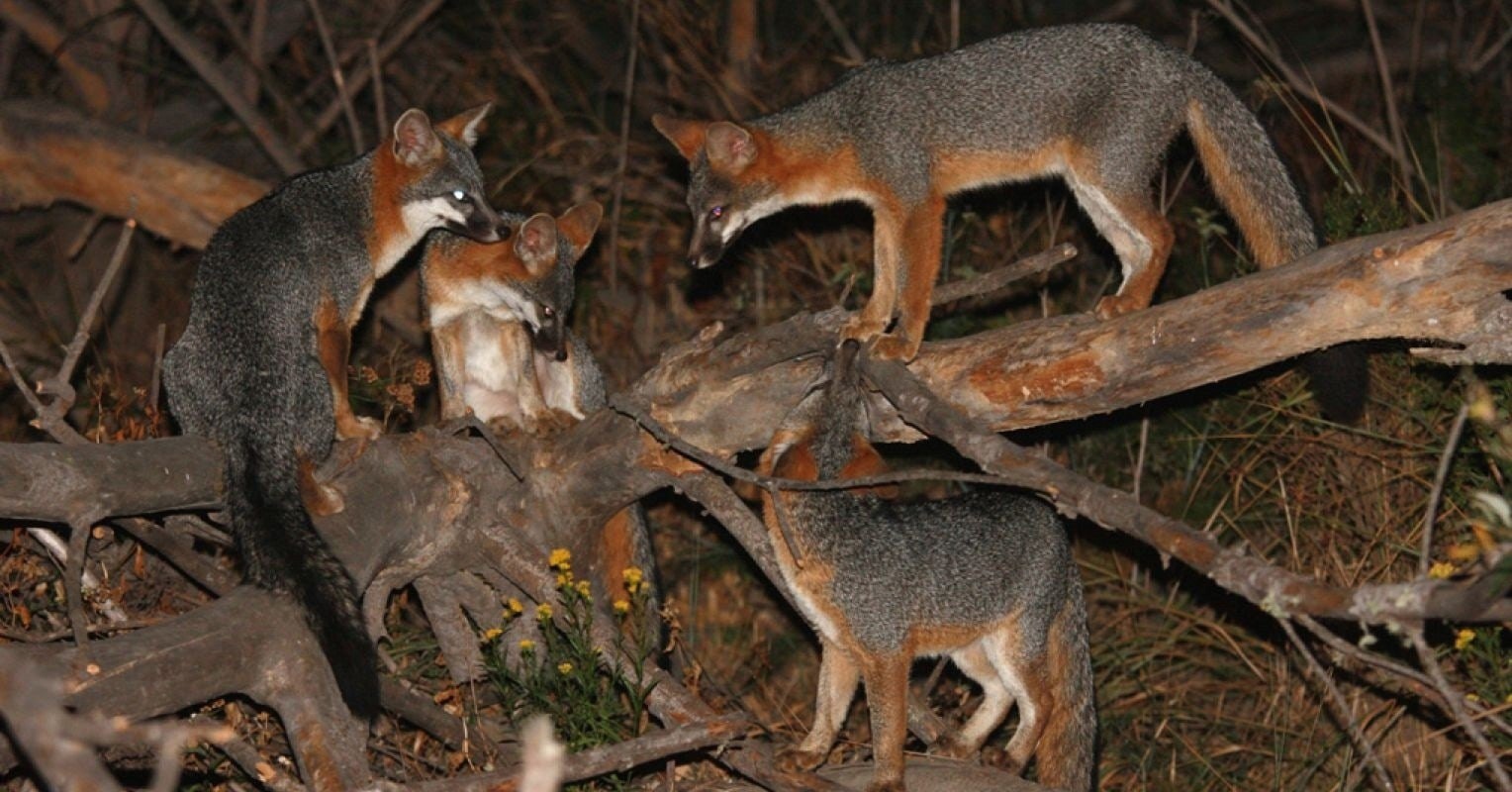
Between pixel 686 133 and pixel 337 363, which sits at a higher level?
pixel 686 133

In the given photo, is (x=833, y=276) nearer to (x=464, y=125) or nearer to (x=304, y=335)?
(x=464, y=125)

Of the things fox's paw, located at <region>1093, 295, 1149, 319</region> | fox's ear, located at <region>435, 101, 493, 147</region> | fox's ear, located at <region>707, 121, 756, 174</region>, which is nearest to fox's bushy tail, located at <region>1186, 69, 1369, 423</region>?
fox's paw, located at <region>1093, 295, 1149, 319</region>

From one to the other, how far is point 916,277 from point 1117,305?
78 cm

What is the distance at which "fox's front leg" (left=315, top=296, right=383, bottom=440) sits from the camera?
6160 mm

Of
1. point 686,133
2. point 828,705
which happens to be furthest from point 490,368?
point 828,705

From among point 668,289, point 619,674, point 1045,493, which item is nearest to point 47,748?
point 1045,493

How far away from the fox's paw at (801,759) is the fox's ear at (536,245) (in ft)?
7.57

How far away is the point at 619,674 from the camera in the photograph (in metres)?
5.53

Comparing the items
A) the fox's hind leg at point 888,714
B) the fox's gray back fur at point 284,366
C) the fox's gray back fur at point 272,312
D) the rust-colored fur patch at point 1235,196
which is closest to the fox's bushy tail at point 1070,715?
the fox's hind leg at point 888,714

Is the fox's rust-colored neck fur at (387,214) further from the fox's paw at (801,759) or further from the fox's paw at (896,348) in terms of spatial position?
the fox's paw at (801,759)

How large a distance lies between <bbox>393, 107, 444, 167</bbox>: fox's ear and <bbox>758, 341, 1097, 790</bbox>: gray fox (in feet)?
6.92

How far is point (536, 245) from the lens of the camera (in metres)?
6.70

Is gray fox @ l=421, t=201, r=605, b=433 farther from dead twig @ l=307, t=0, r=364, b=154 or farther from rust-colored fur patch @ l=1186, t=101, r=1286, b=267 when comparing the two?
dead twig @ l=307, t=0, r=364, b=154

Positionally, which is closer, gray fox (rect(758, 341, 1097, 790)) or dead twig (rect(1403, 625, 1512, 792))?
dead twig (rect(1403, 625, 1512, 792))
